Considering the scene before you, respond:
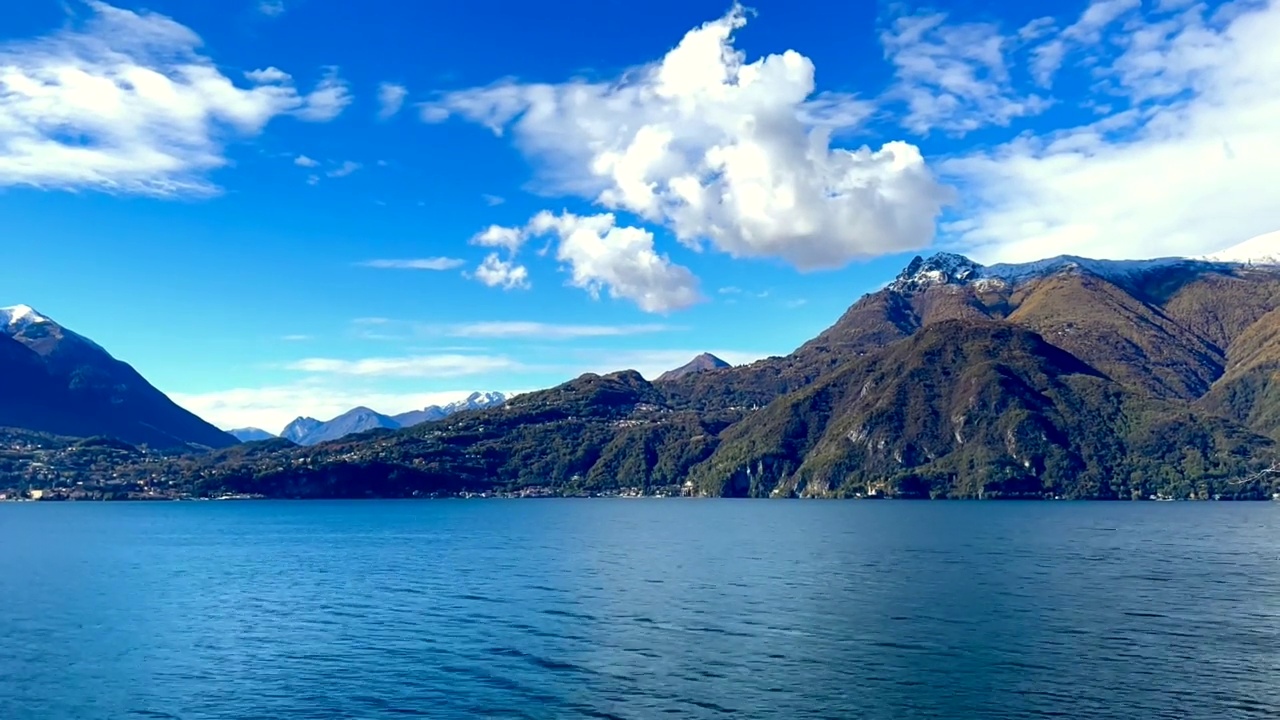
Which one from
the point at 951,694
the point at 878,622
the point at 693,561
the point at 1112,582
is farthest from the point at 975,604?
the point at 693,561

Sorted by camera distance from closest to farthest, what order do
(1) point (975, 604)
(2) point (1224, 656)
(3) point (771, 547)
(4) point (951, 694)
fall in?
1. (4) point (951, 694)
2. (2) point (1224, 656)
3. (1) point (975, 604)
4. (3) point (771, 547)

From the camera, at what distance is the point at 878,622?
8488 centimetres

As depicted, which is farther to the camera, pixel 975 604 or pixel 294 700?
pixel 975 604

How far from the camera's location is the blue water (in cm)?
5850

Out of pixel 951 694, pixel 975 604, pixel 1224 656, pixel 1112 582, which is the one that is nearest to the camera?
pixel 951 694

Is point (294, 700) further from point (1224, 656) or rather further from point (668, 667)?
point (1224, 656)

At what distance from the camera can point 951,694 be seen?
59.5 m

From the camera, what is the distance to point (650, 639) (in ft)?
251

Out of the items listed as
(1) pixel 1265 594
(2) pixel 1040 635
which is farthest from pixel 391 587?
(1) pixel 1265 594

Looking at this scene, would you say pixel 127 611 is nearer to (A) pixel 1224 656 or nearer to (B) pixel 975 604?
(B) pixel 975 604

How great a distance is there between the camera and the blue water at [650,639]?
58.5 meters

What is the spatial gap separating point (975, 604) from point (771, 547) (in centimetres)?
7367

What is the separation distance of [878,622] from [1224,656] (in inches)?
1021

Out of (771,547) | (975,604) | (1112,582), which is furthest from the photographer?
(771,547)
